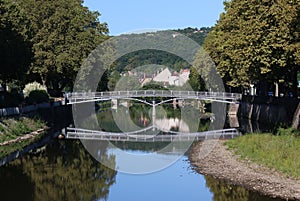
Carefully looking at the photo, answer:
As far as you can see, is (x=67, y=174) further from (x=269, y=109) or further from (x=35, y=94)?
(x=35, y=94)

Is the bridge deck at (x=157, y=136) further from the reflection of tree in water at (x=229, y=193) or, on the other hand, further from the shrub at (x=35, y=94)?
the reflection of tree in water at (x=229, y=193)

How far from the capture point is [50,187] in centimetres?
2395

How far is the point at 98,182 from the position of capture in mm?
25609

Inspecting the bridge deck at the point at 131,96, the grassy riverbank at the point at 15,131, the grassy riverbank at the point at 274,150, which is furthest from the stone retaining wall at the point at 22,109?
the grassy riverbank at the point at 274,150

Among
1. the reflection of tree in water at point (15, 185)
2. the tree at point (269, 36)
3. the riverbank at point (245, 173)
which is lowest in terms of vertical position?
the reflection of tree in water at point (15, 185)

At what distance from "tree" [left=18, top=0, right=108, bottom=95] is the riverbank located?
33071mm

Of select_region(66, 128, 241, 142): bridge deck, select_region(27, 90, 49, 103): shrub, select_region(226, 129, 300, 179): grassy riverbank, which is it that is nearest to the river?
select_region(226, 129, 300, 179): grassy riverbank

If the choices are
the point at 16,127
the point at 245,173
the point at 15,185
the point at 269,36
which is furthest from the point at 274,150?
the point at 16,127

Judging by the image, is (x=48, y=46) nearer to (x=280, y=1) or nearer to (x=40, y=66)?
(x=40, y=66)

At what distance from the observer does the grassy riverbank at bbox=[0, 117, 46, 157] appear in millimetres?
36150

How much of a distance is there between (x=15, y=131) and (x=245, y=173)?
22.6 m

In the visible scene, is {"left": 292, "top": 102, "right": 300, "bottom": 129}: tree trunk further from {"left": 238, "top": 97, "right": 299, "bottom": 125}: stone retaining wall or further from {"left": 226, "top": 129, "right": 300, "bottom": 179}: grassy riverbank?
{"left": 226, "top": 129, "right": 300, "bottom": 179}: grassy riverbank

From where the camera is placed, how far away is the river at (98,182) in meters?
22.3

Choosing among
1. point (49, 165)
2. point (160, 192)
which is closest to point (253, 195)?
point (160, 192)
